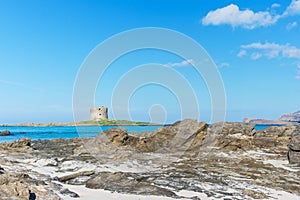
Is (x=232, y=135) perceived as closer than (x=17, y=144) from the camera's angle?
No

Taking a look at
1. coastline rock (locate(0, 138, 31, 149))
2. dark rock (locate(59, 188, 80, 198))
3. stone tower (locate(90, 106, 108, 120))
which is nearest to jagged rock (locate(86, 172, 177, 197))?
dark rock (locate(59, 188, 80, 198))

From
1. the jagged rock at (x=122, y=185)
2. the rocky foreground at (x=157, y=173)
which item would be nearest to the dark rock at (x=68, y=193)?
the rocky foreground at (x=157, y=173)

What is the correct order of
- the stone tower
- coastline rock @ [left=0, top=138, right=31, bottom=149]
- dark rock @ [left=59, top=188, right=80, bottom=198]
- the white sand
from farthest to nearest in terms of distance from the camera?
the stone tower → coastline rock @ [left=0, top=138, right=31, bottom=149] → dark rock @ [left=59, top=188, right=80, bottom=198] → the white sand

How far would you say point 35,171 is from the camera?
15461 millimetres

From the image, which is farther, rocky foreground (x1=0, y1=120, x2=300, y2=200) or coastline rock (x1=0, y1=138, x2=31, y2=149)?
coastline rock (x1=0, y1=138, x2=31, y2=149)

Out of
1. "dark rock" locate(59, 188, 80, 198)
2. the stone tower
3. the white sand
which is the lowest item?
the white sand

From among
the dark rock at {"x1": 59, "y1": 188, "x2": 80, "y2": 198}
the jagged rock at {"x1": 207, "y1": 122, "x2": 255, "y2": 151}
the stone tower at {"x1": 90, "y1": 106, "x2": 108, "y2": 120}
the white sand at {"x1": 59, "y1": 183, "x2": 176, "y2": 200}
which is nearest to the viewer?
the white sand at {"x1": 59, "y1": 183, "x2": 176, "y2": 200}

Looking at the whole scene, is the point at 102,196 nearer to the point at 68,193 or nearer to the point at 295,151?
the point at 68,193

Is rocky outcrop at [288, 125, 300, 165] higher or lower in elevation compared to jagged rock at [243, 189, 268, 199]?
higher

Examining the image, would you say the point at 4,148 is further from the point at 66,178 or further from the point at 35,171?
the point at 66,178

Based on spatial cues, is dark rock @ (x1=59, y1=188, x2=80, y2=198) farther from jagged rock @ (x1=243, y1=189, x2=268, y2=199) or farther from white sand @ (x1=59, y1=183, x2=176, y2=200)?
jagged rock @ (x1=243, y1=189, x2=268, y2=199)

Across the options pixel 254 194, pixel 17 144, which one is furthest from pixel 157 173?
pixel 17 144

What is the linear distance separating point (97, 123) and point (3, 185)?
343 feet

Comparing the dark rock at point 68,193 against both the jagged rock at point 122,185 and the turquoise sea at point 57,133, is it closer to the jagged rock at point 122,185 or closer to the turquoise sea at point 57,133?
the jagged rock at point 122,185
